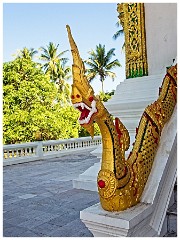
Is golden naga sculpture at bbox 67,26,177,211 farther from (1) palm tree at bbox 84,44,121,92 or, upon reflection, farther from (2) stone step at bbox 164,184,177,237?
(1) palm tree at bbox 84,44,121,92

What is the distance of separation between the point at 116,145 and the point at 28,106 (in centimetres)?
1114

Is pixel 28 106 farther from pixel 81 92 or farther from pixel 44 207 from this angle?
pixel 81 92

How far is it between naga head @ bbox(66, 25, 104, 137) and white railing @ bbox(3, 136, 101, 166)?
7.38 metres

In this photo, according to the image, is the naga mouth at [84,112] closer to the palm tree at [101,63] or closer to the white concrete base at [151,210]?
the white concrete base at [151,210]

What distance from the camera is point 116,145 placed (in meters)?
1.46

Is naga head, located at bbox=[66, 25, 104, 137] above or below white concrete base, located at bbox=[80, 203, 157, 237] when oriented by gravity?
above

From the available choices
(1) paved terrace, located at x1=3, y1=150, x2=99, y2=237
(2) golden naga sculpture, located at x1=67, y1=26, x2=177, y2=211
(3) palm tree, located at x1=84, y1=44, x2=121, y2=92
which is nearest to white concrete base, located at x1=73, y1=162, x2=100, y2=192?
(1) paved terrace, located at x1=3, y1=150, x2=99, y2=237

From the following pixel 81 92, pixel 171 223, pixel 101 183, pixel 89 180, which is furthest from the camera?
pixel 89 180

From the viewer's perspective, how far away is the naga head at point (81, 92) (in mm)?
1263

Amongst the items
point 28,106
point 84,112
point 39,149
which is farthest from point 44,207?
point 28,106

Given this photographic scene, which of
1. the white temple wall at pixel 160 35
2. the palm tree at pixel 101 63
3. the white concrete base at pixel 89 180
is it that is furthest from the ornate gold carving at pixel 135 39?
the palm tree at pixel 101 63

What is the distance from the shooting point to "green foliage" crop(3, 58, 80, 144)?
11586 mm

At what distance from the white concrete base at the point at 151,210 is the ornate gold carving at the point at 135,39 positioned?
1.73m

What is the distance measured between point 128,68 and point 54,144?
688 centimetres
